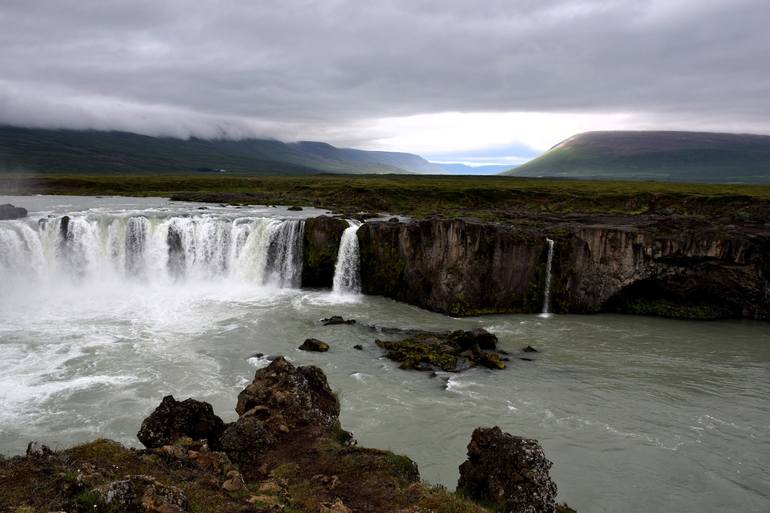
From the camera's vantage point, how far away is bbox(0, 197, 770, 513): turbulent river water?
19.6 meters

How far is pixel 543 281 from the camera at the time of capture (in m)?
41.3

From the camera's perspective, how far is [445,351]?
29.9 m

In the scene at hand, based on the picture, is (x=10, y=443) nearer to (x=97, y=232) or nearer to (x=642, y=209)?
(x=97, y=232)

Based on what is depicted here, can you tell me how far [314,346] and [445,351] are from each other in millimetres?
7679

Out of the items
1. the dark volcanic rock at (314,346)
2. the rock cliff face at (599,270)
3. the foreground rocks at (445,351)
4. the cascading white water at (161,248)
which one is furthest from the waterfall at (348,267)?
the dark volcanic rock at (314,346)

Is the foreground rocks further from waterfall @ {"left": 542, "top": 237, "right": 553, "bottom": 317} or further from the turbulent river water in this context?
waterfall @ {"left": 542, "top": 237, "right": 553, "bottom": 317}

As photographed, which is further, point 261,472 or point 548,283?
point 548,283

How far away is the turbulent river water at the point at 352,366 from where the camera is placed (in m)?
19.6

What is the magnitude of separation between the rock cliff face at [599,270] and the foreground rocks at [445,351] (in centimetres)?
809

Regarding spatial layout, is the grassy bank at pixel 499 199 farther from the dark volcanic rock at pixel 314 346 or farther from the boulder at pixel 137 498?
the boulder at pixel 137 498

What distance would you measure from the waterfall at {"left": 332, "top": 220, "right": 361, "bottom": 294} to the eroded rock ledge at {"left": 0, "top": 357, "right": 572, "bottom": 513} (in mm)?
28264

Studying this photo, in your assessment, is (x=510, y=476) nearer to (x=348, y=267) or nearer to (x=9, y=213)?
(x=348, y=267)

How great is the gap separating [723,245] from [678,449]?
82.5 feet

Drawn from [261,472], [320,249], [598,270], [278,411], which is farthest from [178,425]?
[598,270]
